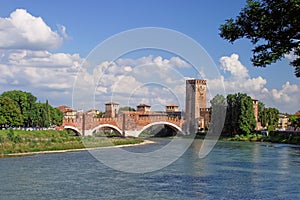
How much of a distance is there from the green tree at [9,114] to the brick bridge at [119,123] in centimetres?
455

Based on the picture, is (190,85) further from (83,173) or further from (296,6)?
(296,6)

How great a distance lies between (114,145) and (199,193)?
2082 cm

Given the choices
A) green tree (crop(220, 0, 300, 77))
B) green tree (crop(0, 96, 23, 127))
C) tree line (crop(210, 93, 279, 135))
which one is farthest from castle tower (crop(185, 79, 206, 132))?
green tree (crop(220, 0, 300, 77))

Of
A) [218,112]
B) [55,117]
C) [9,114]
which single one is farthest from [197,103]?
[9,114]

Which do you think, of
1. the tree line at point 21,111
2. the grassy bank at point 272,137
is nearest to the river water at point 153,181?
the tree line at point 21,111

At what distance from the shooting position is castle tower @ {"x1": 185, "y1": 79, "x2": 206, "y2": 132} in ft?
189

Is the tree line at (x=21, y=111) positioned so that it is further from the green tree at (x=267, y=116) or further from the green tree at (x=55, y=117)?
the green tree at (x=267, y=116)

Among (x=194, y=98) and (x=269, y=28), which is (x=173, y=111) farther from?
(x=269, y=28)

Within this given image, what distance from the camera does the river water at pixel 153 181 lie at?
12.2 meters

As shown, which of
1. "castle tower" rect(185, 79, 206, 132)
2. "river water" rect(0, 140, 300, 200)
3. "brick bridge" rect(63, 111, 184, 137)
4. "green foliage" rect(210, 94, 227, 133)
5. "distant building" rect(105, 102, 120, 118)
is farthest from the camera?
"castle tower" rect(185, 79, 206, 132)

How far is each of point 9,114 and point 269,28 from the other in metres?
35.6

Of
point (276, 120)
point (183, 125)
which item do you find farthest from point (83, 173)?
point (276, 120)

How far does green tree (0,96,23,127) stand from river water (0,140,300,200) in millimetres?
17703

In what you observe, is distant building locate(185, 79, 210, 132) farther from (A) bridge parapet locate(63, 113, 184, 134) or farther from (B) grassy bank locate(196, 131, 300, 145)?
(B) grassy bank locate(196, 131, 300, 145)
